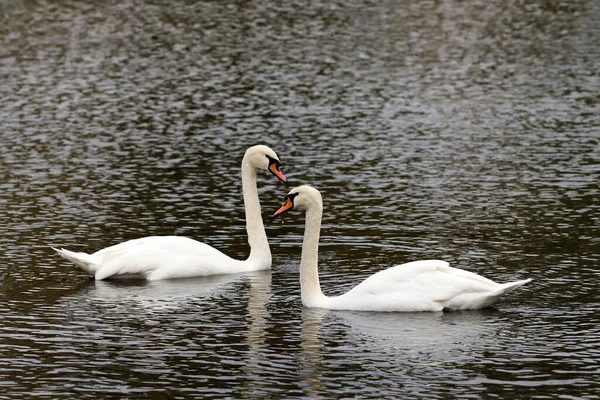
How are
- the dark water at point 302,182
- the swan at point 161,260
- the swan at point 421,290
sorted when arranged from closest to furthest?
the dark water at point 302,182 < the swan at point 421,290 < the swan at point 161,260

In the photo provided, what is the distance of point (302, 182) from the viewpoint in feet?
73.5

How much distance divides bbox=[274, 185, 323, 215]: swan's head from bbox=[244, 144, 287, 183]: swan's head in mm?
2326

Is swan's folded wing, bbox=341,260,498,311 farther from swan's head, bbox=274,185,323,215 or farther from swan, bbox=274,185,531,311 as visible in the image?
swan's head, bbox=274,185,323,215

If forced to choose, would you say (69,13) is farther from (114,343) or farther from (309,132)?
(114,343)

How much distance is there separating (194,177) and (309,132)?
196 inches

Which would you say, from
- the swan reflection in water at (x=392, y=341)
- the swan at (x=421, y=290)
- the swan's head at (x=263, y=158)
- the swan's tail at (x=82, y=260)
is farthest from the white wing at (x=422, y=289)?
the swan's tail at (x=82, y=260)

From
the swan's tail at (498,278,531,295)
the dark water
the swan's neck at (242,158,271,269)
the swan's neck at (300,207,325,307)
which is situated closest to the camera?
the dark water

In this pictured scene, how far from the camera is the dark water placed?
12.2 m

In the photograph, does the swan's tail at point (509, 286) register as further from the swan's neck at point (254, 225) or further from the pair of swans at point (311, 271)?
the swan's neck at point (254, 225)

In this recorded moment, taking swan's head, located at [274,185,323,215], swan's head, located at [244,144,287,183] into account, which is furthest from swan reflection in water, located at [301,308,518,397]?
swan's head, located at [244,144,287,183]

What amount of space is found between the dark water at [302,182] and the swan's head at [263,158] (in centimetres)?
124

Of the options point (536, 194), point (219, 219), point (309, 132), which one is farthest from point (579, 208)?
point (309, 132)

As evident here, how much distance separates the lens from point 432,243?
685 inches

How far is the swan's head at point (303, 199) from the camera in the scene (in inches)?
576
